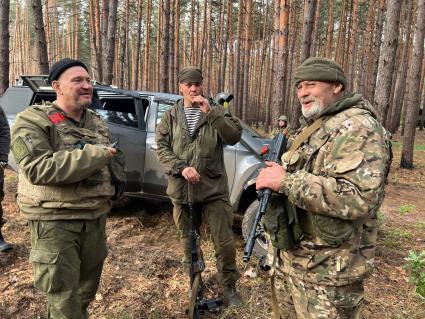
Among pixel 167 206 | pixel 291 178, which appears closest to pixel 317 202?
pixel 291 178

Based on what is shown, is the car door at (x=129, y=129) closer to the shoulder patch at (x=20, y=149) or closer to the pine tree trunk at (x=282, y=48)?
the shoulder patch at (x=20, y=149)

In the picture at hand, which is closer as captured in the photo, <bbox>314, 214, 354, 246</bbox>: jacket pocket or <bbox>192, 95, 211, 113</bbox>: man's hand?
<bbox>314, 214, 354, 246</bbox>: jacket pocket

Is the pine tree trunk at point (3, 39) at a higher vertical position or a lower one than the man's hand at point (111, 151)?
higher

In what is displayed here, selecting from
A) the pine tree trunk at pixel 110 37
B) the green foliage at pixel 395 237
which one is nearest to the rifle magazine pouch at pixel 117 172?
the green foliage at pixel 395 237

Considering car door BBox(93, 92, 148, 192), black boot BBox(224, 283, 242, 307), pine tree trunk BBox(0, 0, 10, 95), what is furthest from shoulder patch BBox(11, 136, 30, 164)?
pine tree trunk BBox(0, 0, 10, 95)

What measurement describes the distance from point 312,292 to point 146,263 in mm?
2540

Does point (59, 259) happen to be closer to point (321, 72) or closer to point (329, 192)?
point (329, 192)

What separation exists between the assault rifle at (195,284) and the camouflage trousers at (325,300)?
4.09ft

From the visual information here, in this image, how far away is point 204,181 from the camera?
338 cm

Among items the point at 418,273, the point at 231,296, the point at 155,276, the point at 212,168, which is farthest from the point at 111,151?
the point at 418,273

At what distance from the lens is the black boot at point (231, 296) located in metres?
3.42

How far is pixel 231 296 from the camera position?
11.3ft

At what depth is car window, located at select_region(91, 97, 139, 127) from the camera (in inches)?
200

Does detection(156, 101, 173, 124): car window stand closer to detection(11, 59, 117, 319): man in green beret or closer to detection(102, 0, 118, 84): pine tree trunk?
detection(11, 59, 117, 319): man in green beret
